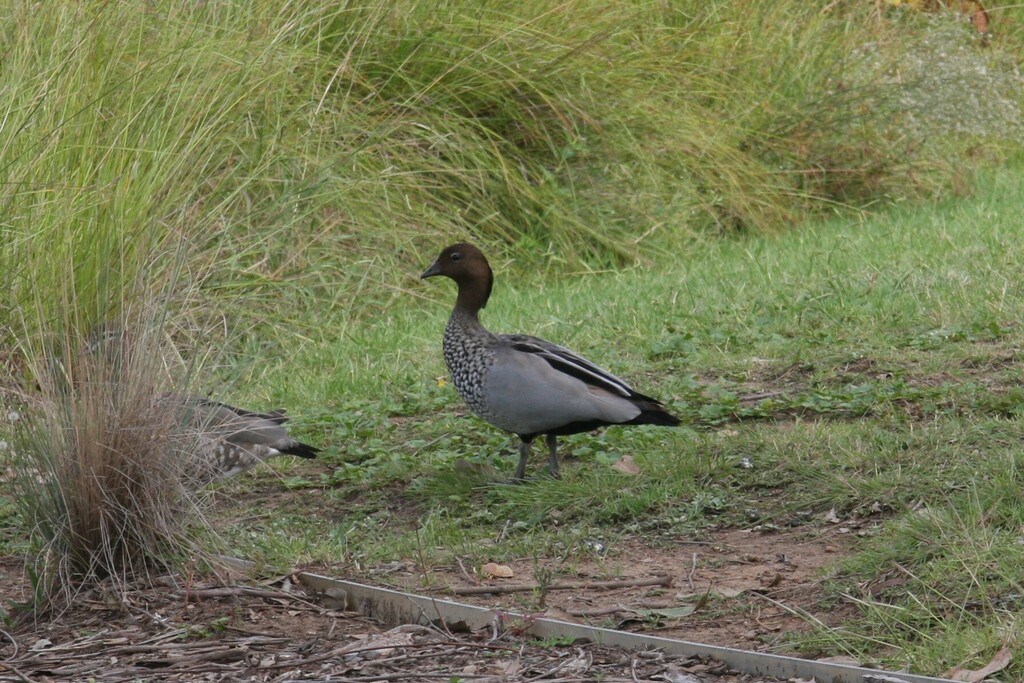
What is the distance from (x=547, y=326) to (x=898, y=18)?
22.5ft

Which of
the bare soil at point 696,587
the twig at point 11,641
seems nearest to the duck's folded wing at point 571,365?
the bare soil at point 696,587

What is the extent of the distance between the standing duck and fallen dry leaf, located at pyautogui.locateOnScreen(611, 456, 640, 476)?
0.18m

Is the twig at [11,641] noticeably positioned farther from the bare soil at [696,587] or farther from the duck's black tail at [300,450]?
the duck's black tail at [300,450]

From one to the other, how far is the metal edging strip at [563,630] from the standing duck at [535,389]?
42.0 inches

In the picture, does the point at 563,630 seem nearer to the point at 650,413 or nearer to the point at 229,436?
the point at 650,413

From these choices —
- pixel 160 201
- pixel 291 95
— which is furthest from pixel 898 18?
pixel 160 201

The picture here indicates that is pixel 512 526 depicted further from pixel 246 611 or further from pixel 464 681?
pixel 464 681

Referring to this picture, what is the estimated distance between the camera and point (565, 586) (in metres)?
3.88

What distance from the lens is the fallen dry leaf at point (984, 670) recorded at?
2.97 m

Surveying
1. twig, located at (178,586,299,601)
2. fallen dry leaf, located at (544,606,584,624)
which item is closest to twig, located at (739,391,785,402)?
fallen dry leaf, located at (544,606,584,624)

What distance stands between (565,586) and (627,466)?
98 cm

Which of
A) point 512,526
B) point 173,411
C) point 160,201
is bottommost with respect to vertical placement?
point 512,526

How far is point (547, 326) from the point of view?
6.96 m

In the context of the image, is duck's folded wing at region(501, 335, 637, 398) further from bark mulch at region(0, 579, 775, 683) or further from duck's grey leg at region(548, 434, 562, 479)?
bark mulch at region(0, 579, 775, 683)
